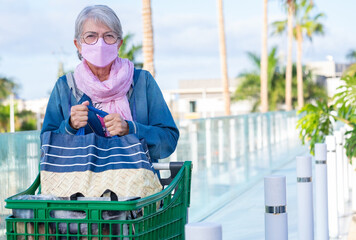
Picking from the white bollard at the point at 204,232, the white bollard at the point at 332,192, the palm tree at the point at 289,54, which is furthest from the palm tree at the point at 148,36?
the palm tree at the point at 289,54

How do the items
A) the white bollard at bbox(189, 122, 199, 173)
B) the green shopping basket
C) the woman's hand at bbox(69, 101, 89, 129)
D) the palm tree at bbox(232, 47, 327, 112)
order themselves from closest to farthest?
the green shopping basket
the woman's hand at bbox(69, 101, 89, 129)
the white bollard at bbox(189, 122, 199, 173)
the palm tree at bbox(232, 47, 327, 112)

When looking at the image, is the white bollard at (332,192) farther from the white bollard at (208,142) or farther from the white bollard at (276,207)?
the white bollard at (276,207)

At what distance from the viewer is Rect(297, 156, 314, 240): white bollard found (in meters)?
5.79

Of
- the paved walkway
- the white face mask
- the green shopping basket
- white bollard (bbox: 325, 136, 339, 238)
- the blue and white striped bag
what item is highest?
the white face mask

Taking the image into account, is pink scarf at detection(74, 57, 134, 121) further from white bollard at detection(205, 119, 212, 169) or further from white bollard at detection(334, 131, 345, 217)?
white bollard at detection(205, 119, 212, 169)

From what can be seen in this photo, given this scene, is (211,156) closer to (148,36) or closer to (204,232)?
(148,36)

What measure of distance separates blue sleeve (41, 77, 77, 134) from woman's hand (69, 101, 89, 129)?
0.26 metres

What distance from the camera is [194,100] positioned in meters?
75.0

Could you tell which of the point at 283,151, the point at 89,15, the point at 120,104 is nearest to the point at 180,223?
the point at 120,104

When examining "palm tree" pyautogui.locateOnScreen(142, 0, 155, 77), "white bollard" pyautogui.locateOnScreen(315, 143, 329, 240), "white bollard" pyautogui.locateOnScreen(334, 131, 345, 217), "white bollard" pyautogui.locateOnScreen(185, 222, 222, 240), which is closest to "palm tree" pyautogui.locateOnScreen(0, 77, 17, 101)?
"palm tree" pyautogui.locateOnScreen(142, 0, 155, 77)

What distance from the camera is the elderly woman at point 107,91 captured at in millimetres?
3541

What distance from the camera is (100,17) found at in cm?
354

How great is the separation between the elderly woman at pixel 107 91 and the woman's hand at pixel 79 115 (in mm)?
79

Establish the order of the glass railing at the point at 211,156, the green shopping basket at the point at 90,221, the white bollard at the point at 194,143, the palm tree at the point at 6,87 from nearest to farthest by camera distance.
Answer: the green shopping basket at the point at 90,221 < the glass railing at the point at 211,156 < the white bollard at the point at 194,143 < the palm tree at the point at 6,87
